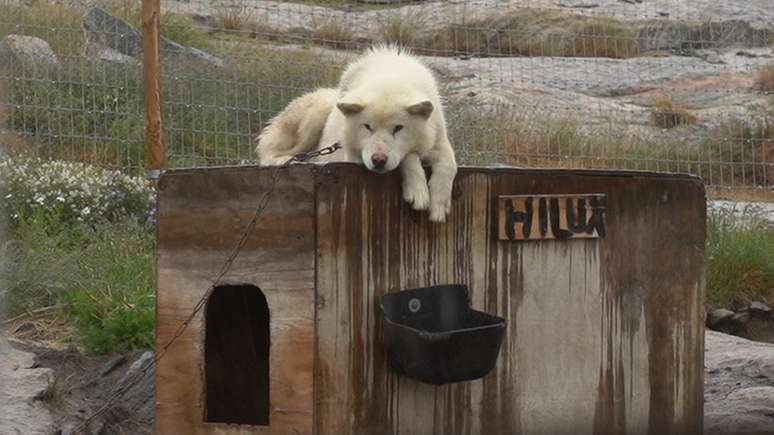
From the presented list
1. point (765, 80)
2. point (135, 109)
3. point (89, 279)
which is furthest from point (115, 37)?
point (765, 80)

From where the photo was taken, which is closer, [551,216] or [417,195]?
[417,195]

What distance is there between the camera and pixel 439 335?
538 centimetres

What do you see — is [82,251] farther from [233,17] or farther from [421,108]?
[233,17]

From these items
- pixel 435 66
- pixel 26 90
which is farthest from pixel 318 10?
pixel 26 90

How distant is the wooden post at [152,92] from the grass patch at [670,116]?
17.7ft

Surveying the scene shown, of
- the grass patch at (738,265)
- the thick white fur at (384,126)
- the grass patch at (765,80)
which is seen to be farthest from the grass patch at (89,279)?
the grass patch at (765,80)

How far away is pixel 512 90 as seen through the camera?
14000 mm

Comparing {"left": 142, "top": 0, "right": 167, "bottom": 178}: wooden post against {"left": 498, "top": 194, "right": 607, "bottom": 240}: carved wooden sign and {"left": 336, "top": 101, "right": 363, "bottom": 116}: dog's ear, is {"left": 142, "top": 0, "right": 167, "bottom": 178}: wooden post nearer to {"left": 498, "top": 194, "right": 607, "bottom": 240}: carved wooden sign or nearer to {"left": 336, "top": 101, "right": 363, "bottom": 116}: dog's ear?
{"left": 336, "top": 101, "right": 363, "bottom": 116}: dog's ear

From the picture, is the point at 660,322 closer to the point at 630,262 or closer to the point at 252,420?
the point at 630,262

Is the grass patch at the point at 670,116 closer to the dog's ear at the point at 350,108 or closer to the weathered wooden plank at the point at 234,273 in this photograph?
the dog's ear at the point at 350,108

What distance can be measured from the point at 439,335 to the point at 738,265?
5.37 m

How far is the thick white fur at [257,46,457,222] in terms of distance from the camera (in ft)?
19.4

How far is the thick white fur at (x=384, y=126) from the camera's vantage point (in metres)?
5.92

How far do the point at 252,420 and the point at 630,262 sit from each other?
1957mm
